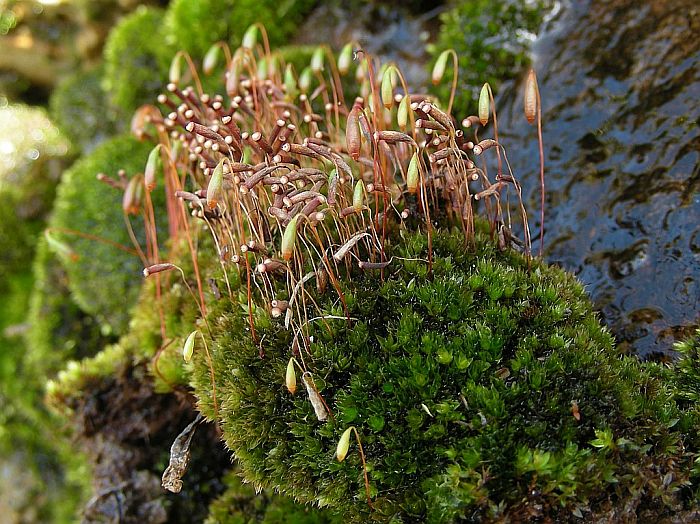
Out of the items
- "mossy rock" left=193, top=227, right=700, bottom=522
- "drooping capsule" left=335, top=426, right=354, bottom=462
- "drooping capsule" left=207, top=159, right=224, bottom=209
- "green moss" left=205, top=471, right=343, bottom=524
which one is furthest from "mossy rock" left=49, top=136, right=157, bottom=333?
"drooping capsule" left=335, top=426, right=354, bottom=462

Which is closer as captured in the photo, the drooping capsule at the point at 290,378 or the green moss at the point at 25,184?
the drooping capsule at the point at 290,378

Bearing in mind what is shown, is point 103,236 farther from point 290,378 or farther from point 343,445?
point 343,445

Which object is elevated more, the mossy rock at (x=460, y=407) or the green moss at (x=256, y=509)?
the mossy rock at (x=460, y=407)

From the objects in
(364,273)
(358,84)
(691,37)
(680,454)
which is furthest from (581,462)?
(358,84)

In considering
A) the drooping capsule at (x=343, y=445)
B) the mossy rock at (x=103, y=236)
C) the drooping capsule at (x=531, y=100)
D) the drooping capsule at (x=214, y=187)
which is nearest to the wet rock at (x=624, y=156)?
the drooping capsule at (x=531, y=100)

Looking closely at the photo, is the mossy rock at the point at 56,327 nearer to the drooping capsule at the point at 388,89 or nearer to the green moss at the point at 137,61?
the green moss at the point at 137,61

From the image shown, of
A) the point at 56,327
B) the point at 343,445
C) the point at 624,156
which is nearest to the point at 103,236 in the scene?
the point at 56,327

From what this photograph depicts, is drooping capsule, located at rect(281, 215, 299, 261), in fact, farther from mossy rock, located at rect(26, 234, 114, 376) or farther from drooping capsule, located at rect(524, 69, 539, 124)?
mossy rock, located at rect(26, 234, 114, 376)
